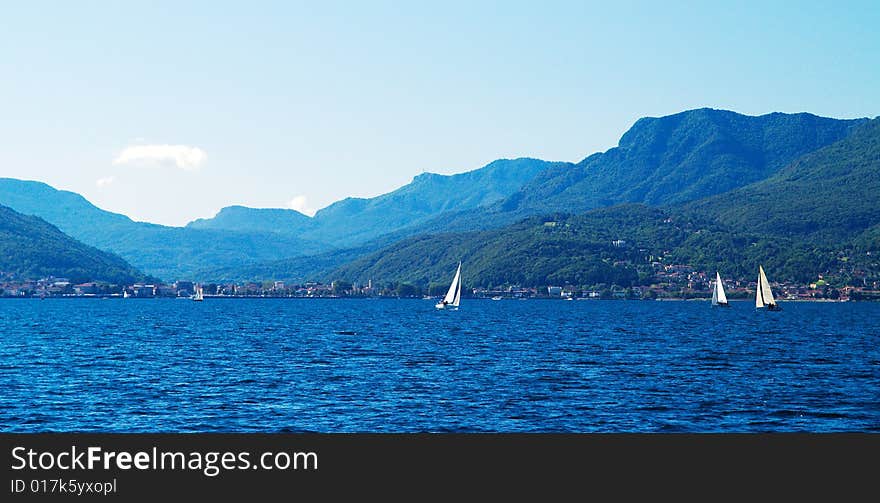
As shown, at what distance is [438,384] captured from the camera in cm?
7375

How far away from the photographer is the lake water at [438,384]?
55969 millimetres

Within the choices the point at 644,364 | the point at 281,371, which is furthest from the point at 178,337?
the point at 644,364

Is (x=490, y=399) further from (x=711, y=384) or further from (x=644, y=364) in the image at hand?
(x=644, y=364)

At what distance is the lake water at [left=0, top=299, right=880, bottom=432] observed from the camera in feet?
184
